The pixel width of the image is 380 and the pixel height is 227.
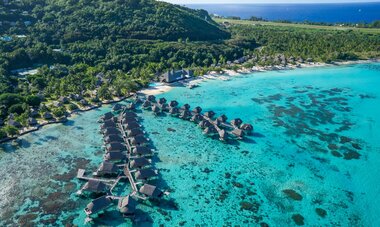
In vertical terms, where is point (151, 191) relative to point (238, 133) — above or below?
below

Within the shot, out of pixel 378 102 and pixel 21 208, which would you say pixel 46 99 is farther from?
pixel 378 102

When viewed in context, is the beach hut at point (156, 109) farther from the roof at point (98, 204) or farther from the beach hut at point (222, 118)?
the roof at point (98, 204)

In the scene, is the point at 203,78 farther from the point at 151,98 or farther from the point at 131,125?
the point at 131,125

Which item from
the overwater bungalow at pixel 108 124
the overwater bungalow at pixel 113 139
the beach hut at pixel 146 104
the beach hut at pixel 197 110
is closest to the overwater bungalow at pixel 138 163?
the overwater bungalow at pixel 113 139

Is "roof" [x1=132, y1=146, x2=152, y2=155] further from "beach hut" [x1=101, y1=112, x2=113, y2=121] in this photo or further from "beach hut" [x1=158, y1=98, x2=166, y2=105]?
"beach hut" [x1=158, y1=98, x2=166, y2=105]

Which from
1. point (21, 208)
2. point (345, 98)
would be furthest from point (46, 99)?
point (345, 98)

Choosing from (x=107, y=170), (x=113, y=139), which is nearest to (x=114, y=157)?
(x=107, y=170)
